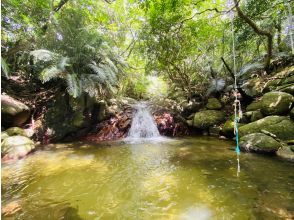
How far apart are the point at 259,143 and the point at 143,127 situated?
4.99 m

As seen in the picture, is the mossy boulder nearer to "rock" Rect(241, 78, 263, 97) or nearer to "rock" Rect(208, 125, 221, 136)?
"rock" Rect(208, 125, 221, 136)

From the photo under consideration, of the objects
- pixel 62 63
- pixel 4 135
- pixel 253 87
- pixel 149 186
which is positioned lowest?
pixel 149 186

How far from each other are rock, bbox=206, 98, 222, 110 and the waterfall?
2.74 meters

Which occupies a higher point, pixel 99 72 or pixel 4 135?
pixel 99 72

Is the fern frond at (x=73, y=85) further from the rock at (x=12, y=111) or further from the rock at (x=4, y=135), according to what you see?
the rock at (x=4, y=135)

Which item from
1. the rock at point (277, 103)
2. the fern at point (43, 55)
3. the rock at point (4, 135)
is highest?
the fern at point (43, 55)

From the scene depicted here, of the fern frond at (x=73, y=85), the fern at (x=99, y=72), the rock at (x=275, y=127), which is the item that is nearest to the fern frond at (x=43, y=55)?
the fern frond at (x=73, y=85)

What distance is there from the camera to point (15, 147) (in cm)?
549

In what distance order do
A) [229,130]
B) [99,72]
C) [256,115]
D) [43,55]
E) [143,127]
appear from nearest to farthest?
[43,55], [256,115], [99,72], [229,130], [143,127]

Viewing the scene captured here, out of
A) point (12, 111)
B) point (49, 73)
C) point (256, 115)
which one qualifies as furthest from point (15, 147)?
point (256, 115)

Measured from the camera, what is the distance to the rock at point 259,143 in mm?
5292

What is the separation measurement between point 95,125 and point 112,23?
7.08 m

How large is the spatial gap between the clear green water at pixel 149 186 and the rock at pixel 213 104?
3972 millimetres

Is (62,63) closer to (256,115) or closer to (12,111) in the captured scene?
(12,111)
